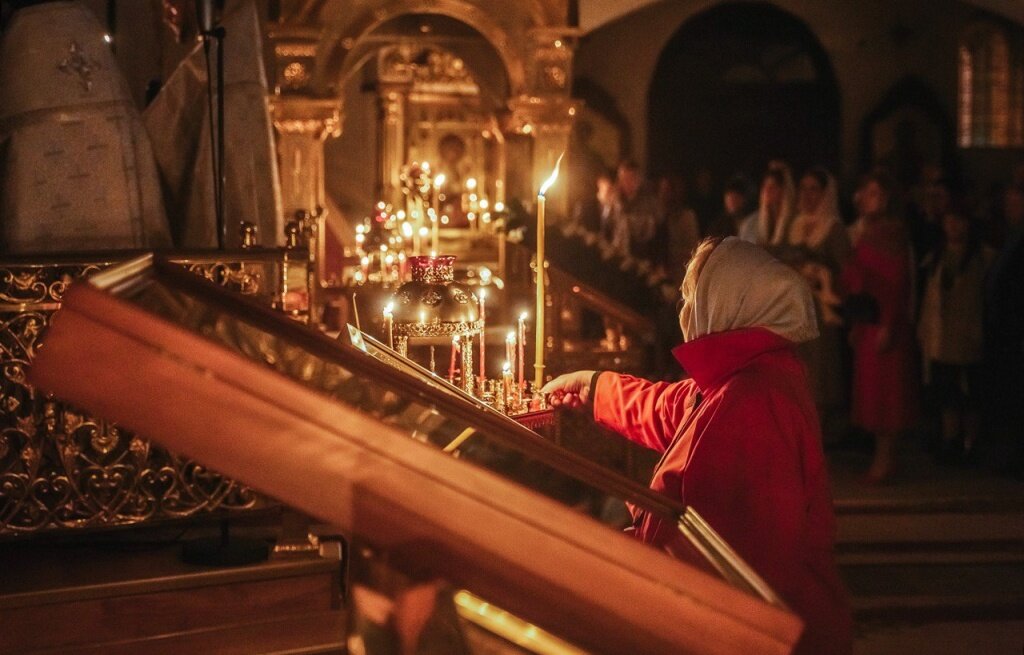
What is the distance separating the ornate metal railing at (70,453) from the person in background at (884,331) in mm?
4422

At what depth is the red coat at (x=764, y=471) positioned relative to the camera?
2721mm

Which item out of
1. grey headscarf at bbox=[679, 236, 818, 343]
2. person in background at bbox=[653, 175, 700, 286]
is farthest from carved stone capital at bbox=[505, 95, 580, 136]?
grey headscarf at bbox=[679, 236, 818, 343]

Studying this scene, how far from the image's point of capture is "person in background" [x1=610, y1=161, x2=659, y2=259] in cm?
1066

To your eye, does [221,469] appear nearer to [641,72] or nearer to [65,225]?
[65,225]

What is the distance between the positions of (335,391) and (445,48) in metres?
10.7

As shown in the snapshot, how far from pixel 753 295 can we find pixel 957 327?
576cm

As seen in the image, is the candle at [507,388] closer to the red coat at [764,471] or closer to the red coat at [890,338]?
the red coat at [764,471]

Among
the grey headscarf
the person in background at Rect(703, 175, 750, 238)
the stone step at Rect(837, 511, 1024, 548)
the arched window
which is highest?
the arched window

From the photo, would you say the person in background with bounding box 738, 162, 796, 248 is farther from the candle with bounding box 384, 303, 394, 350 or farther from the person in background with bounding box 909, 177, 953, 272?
the candle with bounding box 384, 303, 394, 350

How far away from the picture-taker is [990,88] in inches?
669

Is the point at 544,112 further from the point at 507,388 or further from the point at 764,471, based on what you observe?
the point at 764,471

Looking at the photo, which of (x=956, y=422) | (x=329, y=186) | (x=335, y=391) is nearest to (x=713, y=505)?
(x=335, y=391)

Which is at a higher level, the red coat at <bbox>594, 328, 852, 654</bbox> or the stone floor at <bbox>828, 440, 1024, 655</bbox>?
the red coat at <bbox>594, 328, 852, 654</bbox>

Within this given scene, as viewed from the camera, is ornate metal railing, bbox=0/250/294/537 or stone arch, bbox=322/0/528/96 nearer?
ornate metal railing, bbox=0/250/294/537
